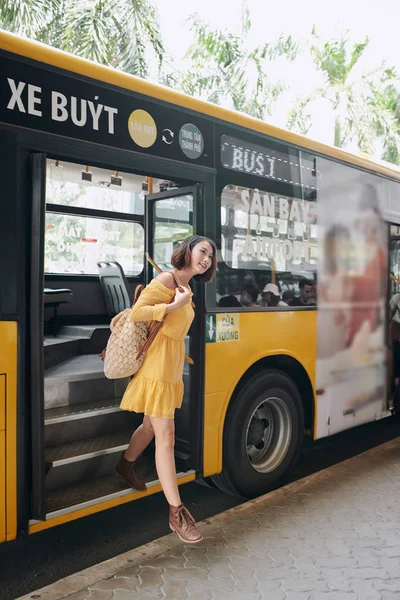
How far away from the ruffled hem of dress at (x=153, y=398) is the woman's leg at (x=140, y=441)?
0.20 meters

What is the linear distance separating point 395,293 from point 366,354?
85cm

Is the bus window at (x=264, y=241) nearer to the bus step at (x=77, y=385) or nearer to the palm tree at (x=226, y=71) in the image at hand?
the bus step at (x=77, y=385)

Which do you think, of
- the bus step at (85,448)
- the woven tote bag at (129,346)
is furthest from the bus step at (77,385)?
the woven tote bag at (129,346)

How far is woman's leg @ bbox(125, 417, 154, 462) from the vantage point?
3.70 meters

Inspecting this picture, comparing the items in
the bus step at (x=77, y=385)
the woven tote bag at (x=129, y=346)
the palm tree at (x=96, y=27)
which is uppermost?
the palm tree at (x=96, y=27)

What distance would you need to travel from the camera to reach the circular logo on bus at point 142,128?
346 centimetres

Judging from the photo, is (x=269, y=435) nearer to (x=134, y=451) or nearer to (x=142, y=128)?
(x=134, y=451)

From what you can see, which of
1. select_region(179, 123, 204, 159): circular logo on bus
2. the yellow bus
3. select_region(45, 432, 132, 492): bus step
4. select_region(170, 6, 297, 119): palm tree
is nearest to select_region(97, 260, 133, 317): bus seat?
the yellow bus

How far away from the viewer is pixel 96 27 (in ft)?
44.5

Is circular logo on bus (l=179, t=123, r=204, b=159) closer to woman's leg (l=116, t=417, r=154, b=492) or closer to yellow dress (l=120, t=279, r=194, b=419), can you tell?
yellow dress (l=120, t=279, r=194, b=419)

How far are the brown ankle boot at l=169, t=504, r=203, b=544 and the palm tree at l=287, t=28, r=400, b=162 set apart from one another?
18.4 meters

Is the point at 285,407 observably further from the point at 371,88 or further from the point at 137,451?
the point at 371,88

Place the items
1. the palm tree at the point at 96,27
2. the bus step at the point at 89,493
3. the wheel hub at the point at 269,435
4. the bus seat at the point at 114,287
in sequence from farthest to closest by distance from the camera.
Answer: the palm tree at the point at 96,27 < the bus seat at the point at 114,287 < the wheel hub at the point at 269,435 < the bus step at the point at 89,493

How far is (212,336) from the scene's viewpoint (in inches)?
156
